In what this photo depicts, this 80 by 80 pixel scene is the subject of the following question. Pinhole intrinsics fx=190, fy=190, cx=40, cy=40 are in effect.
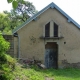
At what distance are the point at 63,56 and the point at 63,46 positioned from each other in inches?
38.1

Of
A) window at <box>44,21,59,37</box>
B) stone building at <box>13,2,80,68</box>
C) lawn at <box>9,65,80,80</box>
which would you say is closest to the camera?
lawn at <box>9,65,80,80</box>

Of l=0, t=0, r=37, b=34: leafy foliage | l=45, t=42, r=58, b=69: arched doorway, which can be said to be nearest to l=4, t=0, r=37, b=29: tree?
l=0, t=0, r=37, b=34: leafy foliage

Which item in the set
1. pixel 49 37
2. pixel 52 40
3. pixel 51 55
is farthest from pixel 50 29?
pixel 51 55

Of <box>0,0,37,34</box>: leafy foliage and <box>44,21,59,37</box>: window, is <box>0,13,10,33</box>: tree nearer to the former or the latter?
<box>0,0,37,34</box>: leafy foliage

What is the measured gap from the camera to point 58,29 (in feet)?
60.1

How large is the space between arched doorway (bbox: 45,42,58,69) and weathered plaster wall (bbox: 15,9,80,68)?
2.65ft

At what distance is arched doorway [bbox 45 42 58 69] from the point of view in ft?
62.2

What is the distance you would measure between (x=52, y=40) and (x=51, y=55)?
5.55 feet

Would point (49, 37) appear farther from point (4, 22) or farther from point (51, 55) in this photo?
point (4, 22)

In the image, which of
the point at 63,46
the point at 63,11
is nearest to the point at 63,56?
the point at 63,46

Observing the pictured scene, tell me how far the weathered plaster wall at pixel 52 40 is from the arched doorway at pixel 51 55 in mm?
808

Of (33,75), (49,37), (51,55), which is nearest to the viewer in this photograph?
(33,75)

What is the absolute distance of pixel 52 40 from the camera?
1845 centimetres

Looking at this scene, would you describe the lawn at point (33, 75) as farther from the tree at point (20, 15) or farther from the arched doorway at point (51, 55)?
the tree at point (20, 15)
